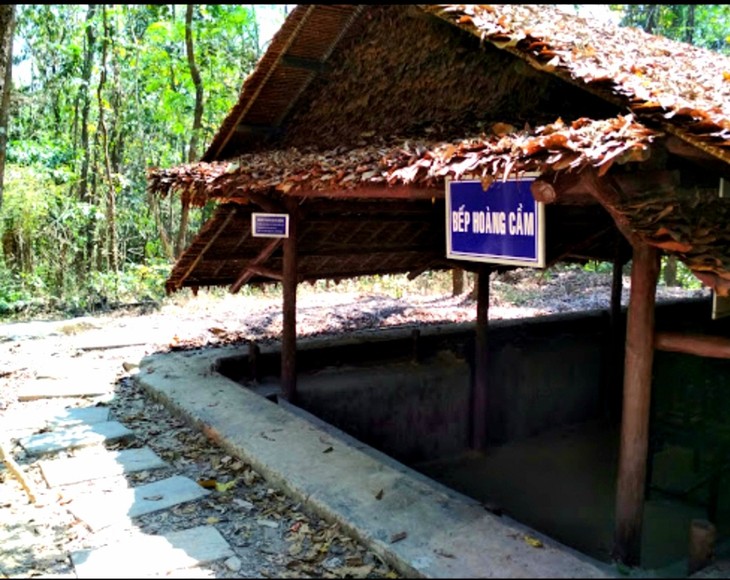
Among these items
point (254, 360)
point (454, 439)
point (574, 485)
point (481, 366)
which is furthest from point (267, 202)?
point (574, 485)

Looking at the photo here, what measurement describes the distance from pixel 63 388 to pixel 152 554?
382 cm

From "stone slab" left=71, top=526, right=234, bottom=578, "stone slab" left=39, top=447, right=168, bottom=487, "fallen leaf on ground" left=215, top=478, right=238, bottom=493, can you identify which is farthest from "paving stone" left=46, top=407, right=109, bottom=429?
"stone slab" left=71, top=526, right=234, bottom=578

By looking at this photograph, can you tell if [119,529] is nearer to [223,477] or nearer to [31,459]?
[223,477]

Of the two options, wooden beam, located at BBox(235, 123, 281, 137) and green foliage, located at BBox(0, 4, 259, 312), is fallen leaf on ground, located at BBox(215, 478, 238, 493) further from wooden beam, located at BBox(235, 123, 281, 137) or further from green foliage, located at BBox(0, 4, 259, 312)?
green foliage, located at BBox(0, 4, 259, 312)

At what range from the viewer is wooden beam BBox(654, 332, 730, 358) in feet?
11.3

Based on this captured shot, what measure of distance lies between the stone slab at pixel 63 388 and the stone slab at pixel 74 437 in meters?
1.03

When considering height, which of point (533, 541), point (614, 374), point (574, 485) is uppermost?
point (533, 541)

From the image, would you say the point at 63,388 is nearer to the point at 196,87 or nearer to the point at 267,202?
the point at 267,202

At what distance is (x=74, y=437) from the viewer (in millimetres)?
5387

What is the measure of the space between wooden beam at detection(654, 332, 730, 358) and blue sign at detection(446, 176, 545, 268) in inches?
30.3

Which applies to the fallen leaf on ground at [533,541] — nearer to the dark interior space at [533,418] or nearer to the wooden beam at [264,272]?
the dark interior space at [533,418]

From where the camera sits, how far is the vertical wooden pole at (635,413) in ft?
11.8

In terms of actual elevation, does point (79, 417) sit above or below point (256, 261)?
below

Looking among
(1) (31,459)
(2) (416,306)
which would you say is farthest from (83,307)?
(1) (31,459)
